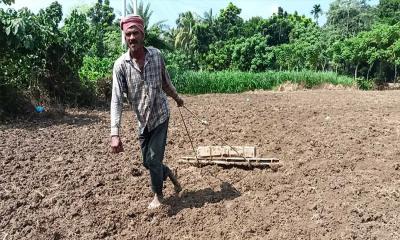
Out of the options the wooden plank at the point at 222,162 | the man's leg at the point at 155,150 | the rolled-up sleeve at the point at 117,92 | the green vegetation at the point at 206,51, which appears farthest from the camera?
the green vegetation at the point at 206,51

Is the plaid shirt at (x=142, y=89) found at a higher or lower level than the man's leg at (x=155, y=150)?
higher

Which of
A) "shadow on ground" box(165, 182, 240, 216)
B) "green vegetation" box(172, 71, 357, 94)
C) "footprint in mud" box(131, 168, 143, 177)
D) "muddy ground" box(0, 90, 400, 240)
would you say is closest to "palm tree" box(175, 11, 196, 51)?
"green vegetation" box(172, 71, 357, 94)

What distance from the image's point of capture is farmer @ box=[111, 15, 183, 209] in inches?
152

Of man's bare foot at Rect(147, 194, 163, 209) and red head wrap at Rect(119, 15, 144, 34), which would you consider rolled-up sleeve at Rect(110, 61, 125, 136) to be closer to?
red head wrap at Rect(119, 15, 144, 34)

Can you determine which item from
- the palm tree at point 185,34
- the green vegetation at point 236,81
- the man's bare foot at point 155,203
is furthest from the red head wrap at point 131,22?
the palm tree at point 185,34

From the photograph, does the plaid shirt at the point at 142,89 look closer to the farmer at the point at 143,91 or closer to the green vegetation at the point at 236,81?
the farmer at the point at 143,91

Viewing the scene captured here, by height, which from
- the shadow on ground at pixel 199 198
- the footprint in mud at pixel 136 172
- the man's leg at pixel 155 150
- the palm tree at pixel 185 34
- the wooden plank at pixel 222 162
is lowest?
the shadow on ground at pixel 199 198

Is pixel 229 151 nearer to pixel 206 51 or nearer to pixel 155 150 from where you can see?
pixel 155 150

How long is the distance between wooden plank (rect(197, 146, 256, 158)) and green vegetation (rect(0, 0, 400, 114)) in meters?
4.58

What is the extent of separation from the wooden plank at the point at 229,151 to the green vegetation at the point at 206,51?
4577mm

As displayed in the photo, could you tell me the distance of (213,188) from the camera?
4.75 m

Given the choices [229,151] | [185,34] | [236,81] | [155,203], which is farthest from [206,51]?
[155,203]

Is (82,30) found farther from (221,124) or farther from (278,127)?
(278,127)

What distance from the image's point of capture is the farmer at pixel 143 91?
3.85 metres
